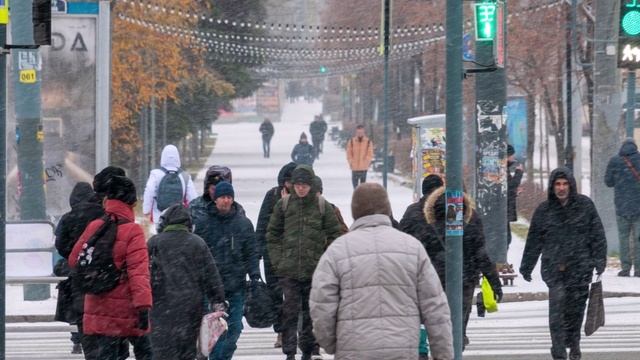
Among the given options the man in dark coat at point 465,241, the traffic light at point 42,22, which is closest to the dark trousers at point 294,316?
the man in dark coat at point 465,241

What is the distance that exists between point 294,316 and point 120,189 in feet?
10.9

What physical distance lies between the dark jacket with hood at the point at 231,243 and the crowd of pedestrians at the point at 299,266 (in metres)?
0.01

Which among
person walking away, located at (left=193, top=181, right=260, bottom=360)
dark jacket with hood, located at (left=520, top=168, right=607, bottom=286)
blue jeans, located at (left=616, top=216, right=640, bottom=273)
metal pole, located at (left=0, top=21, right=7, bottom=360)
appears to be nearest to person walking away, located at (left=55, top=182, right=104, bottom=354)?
metal pole, located at (left=0, top=21, right=7, bottom=360)

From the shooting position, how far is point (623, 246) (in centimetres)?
1872

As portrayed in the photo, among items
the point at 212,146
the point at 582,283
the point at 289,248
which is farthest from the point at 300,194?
the point at 212,146

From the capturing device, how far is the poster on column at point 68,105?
1816 centimetres

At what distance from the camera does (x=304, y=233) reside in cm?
1185

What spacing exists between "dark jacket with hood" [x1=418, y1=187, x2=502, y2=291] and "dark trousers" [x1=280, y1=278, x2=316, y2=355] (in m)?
1.21

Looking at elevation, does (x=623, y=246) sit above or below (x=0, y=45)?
below

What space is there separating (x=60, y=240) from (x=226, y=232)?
75.4 inches

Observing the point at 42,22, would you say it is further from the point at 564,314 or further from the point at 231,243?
the point at 564,314

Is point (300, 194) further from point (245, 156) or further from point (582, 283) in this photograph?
point (245, 156)

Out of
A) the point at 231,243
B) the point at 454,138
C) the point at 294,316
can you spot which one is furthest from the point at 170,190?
the point at 454,138

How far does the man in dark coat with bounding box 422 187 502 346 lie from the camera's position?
36.5 feet
